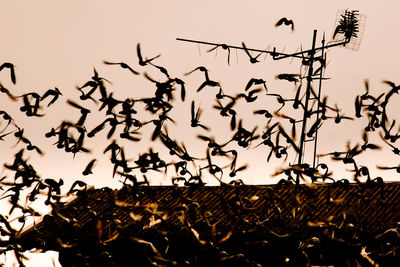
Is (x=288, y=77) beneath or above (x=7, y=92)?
above

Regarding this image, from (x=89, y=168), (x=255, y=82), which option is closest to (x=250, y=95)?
(x=255, y=82)

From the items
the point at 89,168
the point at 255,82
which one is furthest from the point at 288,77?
the point at 89,168

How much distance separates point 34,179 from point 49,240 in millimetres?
10369

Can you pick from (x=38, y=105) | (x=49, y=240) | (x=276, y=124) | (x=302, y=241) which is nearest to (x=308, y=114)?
(x=276, y=124)

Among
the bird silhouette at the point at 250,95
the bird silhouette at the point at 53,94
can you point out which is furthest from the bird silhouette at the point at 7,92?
the bird silhouette at the point at 250,95

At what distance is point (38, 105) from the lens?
6.87 m

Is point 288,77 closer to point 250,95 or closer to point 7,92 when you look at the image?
point 250,95

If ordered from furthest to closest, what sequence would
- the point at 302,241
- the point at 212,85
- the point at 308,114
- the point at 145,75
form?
1. the point at 308,114
2. the point at 302,241
3. the point at 212,85
4. the point at 145,75

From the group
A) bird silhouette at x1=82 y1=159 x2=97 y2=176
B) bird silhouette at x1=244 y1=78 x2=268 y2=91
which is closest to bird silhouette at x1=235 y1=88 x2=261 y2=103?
bird silhouette at x1=244 y1=78 x2=268 y2=91

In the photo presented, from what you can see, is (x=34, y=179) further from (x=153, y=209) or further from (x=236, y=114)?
(x=236, y=114)

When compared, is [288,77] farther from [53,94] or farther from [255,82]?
[53,94]

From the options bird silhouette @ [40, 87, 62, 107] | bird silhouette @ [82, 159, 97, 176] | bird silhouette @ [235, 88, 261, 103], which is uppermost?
bird silhouette @ [235, 88, 261, 103]

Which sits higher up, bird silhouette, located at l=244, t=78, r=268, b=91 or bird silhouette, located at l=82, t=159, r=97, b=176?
bird silhouette, located at l=244, t=78, r=268, b=91

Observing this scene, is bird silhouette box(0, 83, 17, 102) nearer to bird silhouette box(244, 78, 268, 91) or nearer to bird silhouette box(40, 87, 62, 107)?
bird silhouette box(40, 87, 62, 107)
